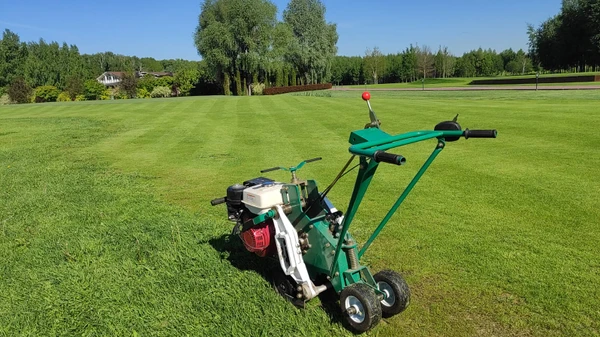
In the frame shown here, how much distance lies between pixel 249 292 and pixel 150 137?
12.9 metres

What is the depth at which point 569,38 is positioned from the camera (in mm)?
73375

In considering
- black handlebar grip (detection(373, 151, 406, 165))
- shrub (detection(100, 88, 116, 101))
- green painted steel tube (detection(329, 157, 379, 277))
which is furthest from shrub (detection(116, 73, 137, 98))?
black handlebar grip (detection(373, 151, 406, 165))

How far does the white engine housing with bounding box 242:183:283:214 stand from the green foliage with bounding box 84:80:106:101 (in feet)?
246

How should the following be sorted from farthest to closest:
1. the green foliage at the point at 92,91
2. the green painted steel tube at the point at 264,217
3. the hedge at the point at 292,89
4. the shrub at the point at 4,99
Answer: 1. the green foliage at the point at 92,91
2. the shrub at the point at 4,99
3. the hedge at the point at 292,89
4. the green painted steel tube at the point at 264,217

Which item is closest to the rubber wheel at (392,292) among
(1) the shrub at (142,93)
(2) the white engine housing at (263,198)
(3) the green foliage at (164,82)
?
(2) the white engine housing at (263,198)

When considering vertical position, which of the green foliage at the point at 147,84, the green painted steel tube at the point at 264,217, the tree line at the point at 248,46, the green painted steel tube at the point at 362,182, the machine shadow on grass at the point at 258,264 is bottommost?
the machine shadow on grass at the point at 258,264

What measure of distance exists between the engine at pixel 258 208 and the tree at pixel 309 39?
219 ft

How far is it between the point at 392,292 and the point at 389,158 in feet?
5.46

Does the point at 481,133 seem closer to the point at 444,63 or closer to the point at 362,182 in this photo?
the point at 362,182

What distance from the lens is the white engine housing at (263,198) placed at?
383 cm

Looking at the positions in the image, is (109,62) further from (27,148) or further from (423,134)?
(423,134)

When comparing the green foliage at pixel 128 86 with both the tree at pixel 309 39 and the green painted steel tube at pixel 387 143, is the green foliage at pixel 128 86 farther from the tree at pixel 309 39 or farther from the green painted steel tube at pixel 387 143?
the green painted steel tube at pixel 387 143

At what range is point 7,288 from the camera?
420cm

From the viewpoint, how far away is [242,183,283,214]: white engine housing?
3.83 m
